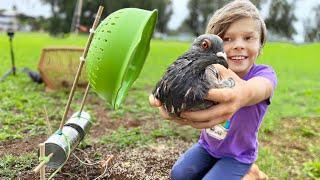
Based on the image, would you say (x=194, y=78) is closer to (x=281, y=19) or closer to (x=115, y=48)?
(x=115, y=48)

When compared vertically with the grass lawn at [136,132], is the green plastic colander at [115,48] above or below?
above

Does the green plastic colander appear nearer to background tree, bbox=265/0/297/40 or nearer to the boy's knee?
the boy's knee

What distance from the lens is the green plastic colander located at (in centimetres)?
221

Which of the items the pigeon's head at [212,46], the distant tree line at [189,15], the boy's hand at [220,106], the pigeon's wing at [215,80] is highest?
the pigeon's head at [212,46]

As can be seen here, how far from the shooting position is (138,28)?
2229mm

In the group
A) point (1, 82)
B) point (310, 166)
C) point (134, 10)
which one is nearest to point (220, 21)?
point (134, 10)

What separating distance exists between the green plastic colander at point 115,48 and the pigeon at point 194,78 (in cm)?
40

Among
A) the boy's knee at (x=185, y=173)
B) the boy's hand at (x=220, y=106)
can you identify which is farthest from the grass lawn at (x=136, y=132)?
the boy's hand at (x=220, y=106)

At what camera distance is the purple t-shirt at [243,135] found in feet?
8.29

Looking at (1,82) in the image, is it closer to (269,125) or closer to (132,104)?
(132,104)

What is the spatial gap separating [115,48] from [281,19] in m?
3.93

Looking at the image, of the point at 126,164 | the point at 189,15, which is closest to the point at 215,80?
the point at 126,164

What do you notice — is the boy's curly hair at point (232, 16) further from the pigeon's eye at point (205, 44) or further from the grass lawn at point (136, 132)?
the grass lawn at point (136, 132)

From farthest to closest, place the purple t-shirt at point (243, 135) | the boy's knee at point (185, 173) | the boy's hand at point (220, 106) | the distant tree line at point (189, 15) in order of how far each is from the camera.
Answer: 1. the distant tree line at point (189, 15)
2. the boy's knee at point (185, 173)
3. the purple t-shirt at point (243, 135)
4. the boy's hand at point (220, 106)
